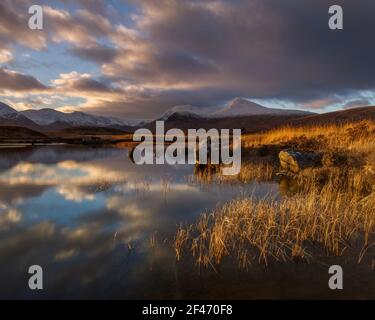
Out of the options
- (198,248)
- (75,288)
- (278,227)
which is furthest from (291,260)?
(75,288)

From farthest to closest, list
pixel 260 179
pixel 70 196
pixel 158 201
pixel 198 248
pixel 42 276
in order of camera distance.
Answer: pixel 260 179, pixel 70 196, pixel 158 201, pixel 198 248, pixel 42 276

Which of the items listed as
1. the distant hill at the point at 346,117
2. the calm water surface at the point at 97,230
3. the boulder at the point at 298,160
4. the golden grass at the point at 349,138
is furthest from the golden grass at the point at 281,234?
the distant hill at the point at 346,117

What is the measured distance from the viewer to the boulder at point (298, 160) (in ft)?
42.8

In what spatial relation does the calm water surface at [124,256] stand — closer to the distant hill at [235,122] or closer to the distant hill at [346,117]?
the distant hill at [346,117]

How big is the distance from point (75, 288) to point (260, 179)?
31.1 ft

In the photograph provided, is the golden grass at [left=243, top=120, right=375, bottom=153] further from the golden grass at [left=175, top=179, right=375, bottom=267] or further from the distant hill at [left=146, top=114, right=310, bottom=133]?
the distant hill at [left=146, top=114, right=310, bottom=133]

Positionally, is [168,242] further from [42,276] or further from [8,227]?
[8,227]

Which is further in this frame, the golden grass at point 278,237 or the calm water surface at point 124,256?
the golden grass at point 278,237

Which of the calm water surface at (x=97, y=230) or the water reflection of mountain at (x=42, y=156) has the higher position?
the water reflection of mountain at (x=42, y=156)

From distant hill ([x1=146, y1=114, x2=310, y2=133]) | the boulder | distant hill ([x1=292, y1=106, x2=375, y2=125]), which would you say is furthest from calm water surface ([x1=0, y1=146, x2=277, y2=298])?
distant hill ([x1=146, y1=114, x2=310, y2=133])

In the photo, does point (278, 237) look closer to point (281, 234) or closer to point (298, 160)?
point (281, 234)

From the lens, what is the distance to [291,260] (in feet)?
16.2

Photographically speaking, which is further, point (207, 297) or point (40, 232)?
point (40, 232)

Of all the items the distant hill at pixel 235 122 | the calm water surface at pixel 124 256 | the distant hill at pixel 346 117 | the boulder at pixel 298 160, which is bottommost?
the calm water surface at pixel 124 256
